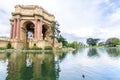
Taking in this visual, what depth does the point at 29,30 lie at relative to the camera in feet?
313

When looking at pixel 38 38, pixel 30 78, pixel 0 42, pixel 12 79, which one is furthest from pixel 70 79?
pixel 38 38

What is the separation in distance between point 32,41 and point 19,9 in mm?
15700

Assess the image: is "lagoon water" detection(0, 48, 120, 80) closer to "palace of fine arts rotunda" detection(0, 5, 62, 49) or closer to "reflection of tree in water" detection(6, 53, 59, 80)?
"reflection of tree in water" detection(6, 53, 59, 80)

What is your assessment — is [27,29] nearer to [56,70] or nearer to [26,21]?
[26,21]

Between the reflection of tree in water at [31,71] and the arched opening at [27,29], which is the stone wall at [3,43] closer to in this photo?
the arched opening at [27,29]

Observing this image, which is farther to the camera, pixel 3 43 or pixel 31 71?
pixel 3 43

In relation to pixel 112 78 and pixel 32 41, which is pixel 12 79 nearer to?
pixel 112 78

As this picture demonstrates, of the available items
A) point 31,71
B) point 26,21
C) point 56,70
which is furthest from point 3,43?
point 31,71

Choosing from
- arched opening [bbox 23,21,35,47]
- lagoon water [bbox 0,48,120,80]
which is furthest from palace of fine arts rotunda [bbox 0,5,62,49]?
lagoon water [bbox 0,48,120,80]

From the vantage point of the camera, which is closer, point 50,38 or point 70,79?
point 70,79

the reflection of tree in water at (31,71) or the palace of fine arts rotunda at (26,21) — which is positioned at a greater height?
the palace of fine arts rotunda at (26,21)

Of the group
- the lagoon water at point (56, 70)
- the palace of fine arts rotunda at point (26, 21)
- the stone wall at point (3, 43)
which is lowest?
the lagoon water at point (56, 70)

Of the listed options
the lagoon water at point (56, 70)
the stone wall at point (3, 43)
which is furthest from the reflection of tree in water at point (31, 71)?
the stone wall at point (3, 43)

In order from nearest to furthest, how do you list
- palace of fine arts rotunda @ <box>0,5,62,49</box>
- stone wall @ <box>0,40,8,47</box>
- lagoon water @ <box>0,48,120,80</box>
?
lagoon water @ <box>0,48,120,80</box> → stone wall @ <box>0,40,8,47</box> → palace of fine arts rotunda @ <box>0,5,62,49</box>
